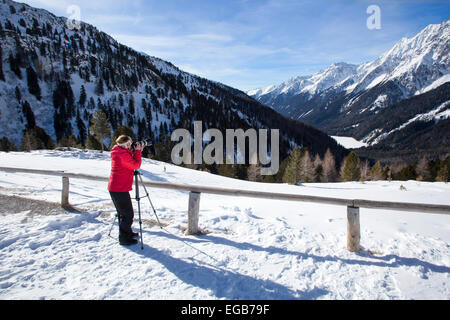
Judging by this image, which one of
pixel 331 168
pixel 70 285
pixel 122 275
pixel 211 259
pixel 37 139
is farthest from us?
pixel 331 168

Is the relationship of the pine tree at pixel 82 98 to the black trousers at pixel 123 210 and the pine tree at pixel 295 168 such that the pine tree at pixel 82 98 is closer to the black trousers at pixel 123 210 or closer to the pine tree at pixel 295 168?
the pine tree at pixel 295 168

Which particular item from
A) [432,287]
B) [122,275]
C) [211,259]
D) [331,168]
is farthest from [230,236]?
[331,168]

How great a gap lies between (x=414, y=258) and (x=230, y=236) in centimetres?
394

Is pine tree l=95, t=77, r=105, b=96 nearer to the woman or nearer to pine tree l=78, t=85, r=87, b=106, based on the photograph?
pine tree l=78, t=85, r=87, b=106

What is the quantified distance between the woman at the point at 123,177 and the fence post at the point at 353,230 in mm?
4676

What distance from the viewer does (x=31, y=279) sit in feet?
12.3

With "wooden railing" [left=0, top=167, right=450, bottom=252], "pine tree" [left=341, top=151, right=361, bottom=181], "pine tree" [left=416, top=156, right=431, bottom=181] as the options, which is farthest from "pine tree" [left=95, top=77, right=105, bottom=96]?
"pine tree" [left=416, top=156, right=431, bottom=181]

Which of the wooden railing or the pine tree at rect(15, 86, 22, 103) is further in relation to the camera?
the pine tree at rect(15, 86, 22, 103)

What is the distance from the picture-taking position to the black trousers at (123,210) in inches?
186

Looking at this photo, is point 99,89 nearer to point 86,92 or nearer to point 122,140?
point 86,92

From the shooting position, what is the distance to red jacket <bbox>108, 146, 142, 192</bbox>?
4547mm

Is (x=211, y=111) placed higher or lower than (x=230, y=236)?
higher

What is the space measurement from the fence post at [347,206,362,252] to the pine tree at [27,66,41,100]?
140 meters
